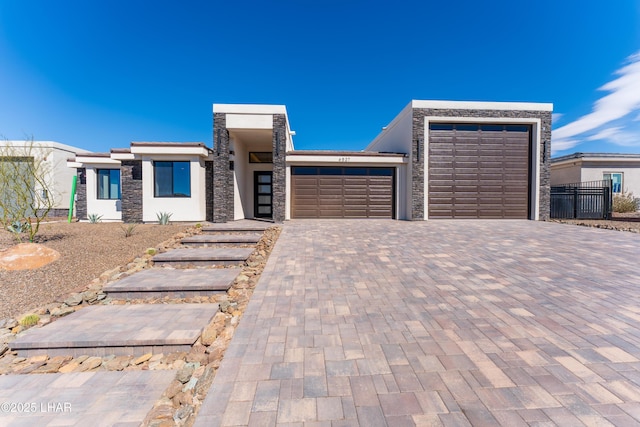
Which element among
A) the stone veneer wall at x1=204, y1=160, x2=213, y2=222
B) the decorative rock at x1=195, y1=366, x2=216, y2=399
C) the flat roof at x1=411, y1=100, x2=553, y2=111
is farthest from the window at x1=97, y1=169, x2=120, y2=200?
the flat roof at x1=411, y1=100, x2=553, y2=111

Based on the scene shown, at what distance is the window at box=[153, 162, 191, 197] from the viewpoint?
1185cm

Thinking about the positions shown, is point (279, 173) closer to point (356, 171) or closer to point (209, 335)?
point (356, 171)

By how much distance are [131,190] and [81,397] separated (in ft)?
40.3

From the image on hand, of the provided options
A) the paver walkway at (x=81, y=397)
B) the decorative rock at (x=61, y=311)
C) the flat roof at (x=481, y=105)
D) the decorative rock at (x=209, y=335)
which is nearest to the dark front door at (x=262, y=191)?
the flat roof at (x=481, y=105)

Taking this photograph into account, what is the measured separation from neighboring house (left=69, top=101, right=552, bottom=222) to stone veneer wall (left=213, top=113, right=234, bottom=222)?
42 mm

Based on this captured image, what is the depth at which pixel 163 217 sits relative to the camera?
442 inches

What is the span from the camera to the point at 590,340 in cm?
265

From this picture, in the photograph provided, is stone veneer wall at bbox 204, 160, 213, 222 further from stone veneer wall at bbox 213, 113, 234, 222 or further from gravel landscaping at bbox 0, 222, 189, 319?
gravel landscaping at bbox 0, 222, 189, 319

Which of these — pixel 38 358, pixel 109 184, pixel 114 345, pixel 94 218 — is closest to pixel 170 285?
pixel 114 345

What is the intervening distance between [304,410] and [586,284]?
16.4ft

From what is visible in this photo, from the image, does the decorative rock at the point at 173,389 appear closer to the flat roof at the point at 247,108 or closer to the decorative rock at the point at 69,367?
the decorative rock at the point at 69,367

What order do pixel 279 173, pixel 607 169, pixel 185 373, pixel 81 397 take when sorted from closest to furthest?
pixel 81 397
pixel 185 373
pixel 279 173
pixel 607 169

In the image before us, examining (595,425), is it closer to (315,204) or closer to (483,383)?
(483,383)

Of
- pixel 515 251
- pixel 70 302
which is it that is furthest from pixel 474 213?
pixel 70 302
